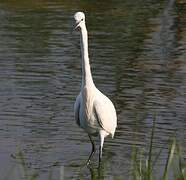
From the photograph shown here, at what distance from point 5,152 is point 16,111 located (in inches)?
73.9

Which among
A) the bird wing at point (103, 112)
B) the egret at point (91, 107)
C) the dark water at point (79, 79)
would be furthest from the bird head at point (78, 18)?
the dark water at point (79, 79)

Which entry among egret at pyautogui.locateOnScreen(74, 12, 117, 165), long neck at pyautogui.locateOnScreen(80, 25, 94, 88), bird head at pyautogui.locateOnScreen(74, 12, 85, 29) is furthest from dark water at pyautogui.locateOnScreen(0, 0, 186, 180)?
bird head at pyautogui.locateOnScreen(74, 12, 85, 29)

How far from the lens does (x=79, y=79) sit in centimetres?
1412

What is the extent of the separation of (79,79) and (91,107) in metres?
4.43

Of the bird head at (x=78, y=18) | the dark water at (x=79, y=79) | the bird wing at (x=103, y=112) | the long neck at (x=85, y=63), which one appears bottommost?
the dark water at (x=79, y=79)

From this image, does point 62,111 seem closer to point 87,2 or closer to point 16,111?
point 16,111

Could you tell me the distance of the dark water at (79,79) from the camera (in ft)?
33.5

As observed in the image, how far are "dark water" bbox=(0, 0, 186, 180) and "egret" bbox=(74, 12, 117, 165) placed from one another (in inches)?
16.4

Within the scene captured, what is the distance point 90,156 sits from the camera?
1005cm

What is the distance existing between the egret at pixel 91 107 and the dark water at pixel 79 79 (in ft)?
1.37

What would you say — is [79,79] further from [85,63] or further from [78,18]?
[78,18]

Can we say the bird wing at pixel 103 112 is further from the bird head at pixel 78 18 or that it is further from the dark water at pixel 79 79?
the bird head at pixel 78 18

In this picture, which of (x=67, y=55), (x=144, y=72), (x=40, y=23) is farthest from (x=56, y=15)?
(x=144, y=72)

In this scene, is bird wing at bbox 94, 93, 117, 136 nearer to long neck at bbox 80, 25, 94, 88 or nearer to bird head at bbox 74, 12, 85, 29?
long neck at bbox 80, 25, 94, 88
